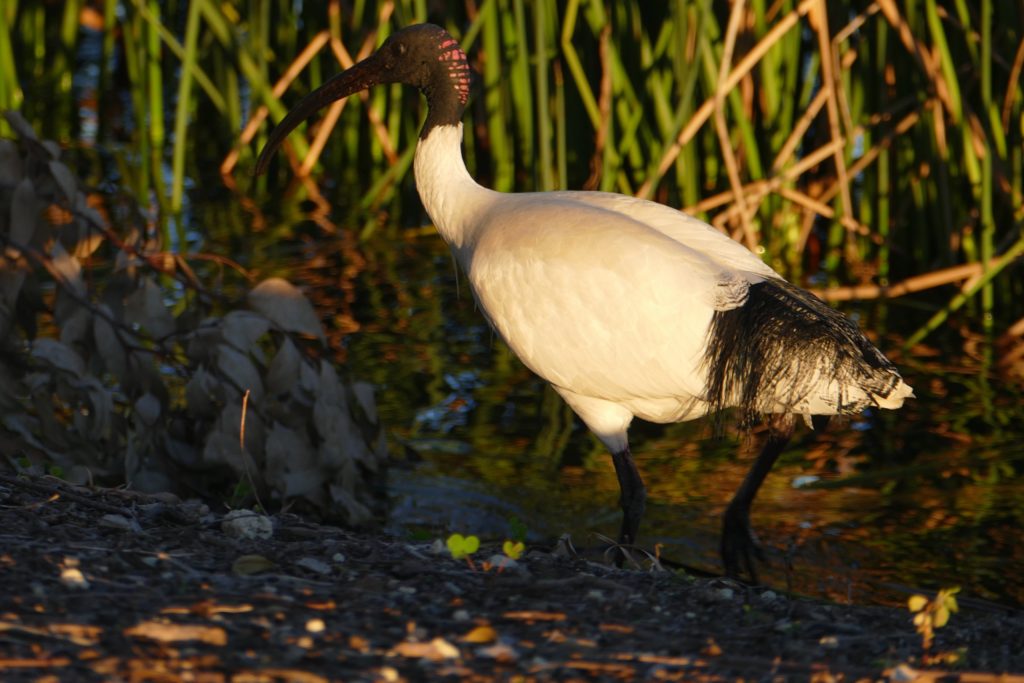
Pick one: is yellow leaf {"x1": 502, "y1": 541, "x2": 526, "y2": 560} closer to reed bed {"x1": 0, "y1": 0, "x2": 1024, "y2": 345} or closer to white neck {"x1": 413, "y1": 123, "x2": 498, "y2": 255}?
white neck {"x1": 413, "y1": 123, "x2": 498, "y2": 255}

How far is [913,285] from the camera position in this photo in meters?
7.94

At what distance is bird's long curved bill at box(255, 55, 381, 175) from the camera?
5.66m

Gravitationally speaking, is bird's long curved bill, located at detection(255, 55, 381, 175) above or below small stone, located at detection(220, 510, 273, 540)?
above

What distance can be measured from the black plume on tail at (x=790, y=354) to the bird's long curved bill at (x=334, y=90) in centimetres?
174

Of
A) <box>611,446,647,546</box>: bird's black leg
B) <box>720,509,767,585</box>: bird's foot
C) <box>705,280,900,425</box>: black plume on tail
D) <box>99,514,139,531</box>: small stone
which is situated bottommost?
<box>720,509,767,585</box>: bird's foot

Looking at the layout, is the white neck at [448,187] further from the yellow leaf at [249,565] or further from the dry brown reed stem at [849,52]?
the dry brown reed stem at [849,52]

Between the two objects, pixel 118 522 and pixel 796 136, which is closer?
pixel 118 522

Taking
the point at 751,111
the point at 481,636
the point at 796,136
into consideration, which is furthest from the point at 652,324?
the point at 751,111

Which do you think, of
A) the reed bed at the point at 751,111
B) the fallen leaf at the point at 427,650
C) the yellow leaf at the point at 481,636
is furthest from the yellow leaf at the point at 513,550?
the reed bed at the point at 751,111

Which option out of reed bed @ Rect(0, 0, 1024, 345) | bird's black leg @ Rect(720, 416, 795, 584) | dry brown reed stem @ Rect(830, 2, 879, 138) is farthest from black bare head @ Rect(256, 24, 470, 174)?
dry brown reed stem @ Rect(830, 2, 879, 138)

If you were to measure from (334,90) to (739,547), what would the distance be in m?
2.26

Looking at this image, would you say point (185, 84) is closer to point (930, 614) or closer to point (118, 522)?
point (118, 522)

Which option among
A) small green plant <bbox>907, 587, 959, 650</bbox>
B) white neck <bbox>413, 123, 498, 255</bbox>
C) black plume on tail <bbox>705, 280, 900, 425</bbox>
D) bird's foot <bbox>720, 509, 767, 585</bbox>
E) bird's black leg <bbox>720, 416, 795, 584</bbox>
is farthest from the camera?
white neck <bbox>413, 123, 498, 255</bbox>

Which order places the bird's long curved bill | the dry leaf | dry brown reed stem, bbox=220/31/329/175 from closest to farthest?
the dry leaf → the bird's long curved bill → dry brown reed stem, bbox=220/31/329/175
